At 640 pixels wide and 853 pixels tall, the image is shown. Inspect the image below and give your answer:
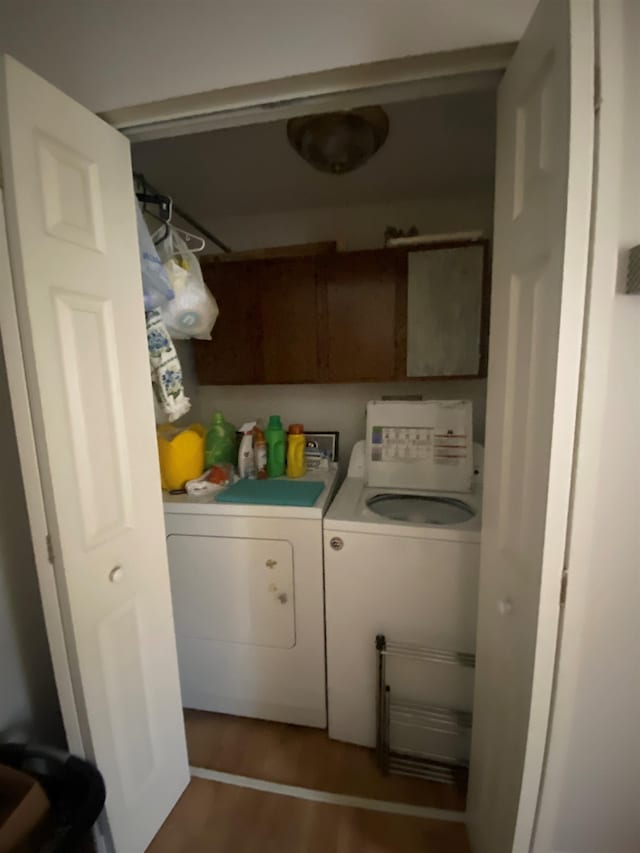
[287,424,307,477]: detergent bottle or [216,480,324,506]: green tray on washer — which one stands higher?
[287,424,307,477]: detergent bottle

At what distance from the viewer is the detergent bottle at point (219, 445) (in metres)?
1.95

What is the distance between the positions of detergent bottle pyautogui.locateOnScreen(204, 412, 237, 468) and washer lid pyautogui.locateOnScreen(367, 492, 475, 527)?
0.81 metres

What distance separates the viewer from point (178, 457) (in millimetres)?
Answer: 1711

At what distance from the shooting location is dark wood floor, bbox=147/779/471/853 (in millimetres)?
1252

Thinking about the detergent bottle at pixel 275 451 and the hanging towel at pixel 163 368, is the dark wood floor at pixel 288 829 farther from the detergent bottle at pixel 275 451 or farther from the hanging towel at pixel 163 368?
the hanging towel at pixel 163 368

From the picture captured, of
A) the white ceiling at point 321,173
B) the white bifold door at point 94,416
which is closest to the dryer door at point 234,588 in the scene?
the white bifold door at point 94,416

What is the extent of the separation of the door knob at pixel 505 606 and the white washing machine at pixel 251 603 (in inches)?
27.9

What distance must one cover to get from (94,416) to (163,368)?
331 millimetres

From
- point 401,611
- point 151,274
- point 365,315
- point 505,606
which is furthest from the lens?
point 365,315

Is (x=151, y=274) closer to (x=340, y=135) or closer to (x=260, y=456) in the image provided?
(x=340, y=135)

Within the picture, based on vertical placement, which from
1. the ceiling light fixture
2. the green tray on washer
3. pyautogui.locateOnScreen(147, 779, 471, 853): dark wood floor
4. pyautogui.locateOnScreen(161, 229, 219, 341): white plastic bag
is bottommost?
pyautogui.locateOnScreen(147, 779, 471, 853): dark wood floor

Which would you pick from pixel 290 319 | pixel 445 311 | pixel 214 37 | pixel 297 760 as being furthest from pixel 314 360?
pixel 297 760

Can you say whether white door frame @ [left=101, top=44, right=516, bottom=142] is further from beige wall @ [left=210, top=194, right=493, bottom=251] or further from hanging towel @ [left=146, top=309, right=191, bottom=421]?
beige wall @ [left=210, top=194, right=493, bottom=251]

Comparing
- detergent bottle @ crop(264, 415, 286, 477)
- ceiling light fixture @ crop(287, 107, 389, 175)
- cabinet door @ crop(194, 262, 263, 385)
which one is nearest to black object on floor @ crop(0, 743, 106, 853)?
detergent bottle @ crop(264, 415, 286, 477)
